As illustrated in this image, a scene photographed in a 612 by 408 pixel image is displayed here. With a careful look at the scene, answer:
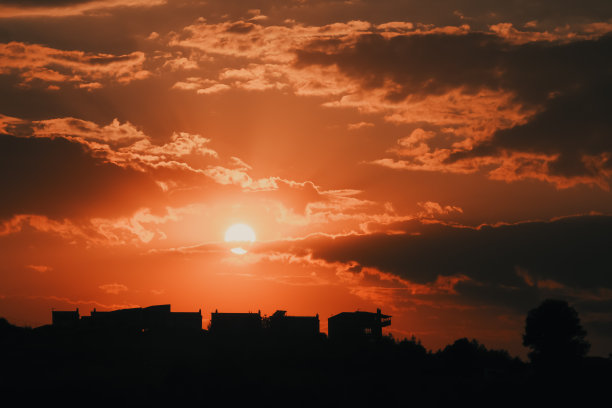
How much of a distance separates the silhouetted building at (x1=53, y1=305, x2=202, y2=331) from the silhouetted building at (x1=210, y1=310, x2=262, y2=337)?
3297mm

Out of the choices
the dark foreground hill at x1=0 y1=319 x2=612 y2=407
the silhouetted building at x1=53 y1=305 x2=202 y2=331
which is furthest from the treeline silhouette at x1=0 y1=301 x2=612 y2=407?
the silhouetted building at x1=53 y1=305 x2=202 y2=331

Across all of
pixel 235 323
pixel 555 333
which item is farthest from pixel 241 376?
pixel 555 333

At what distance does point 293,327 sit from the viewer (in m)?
132

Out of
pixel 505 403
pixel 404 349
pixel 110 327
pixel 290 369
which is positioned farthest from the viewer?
pixel 404 349

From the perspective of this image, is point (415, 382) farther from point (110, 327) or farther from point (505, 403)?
point (110, 327)

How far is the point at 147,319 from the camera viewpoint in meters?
126

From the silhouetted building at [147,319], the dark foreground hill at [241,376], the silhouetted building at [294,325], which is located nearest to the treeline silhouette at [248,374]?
the dark foreground hill at [241,376]

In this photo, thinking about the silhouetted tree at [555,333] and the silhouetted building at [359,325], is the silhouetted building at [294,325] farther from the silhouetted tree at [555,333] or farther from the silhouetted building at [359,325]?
the silhouetted tree at [555,333]

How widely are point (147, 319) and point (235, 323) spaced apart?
53.1 ft

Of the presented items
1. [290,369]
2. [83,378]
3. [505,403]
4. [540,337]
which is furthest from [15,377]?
[540,337]

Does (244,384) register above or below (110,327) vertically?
below

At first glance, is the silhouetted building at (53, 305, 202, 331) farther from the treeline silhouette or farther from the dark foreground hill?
the dark foreground hill

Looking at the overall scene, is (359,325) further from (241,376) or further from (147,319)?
(241,376)

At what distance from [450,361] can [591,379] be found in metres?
34.2
